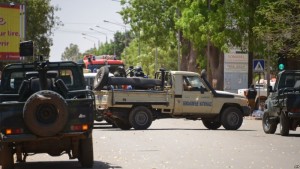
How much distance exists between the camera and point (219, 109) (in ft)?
97.6

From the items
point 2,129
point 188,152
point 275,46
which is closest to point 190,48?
point 275,46

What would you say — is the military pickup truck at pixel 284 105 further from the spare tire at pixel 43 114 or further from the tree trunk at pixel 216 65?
the tree trunk at pixel 216 65

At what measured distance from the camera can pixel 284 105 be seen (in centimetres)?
2461

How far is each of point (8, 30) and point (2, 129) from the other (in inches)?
1361

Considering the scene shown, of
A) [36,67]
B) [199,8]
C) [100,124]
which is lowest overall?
[100,124]

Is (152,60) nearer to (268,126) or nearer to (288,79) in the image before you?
(268,126)

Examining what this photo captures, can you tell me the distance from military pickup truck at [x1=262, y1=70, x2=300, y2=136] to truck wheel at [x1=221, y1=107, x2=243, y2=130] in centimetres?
264

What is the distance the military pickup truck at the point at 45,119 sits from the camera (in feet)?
46.5

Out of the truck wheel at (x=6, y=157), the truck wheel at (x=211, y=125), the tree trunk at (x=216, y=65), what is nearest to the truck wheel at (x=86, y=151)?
the truck wheel at (x=6, y=157)

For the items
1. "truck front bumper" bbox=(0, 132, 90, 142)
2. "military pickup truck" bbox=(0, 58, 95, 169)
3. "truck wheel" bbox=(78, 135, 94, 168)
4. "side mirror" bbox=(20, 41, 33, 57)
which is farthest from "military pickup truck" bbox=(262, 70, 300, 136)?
"truck front bumper" bbox=(0, 132, 90, 142)

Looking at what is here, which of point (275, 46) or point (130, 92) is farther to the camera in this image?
point (275, 46)

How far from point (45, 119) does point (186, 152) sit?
5051mm

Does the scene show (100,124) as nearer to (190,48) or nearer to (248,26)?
(248,26)

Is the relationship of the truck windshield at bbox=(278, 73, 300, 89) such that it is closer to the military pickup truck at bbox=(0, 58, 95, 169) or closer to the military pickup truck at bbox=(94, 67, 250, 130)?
the military pickup truck at bbox=(94, 67, 250, 130)
